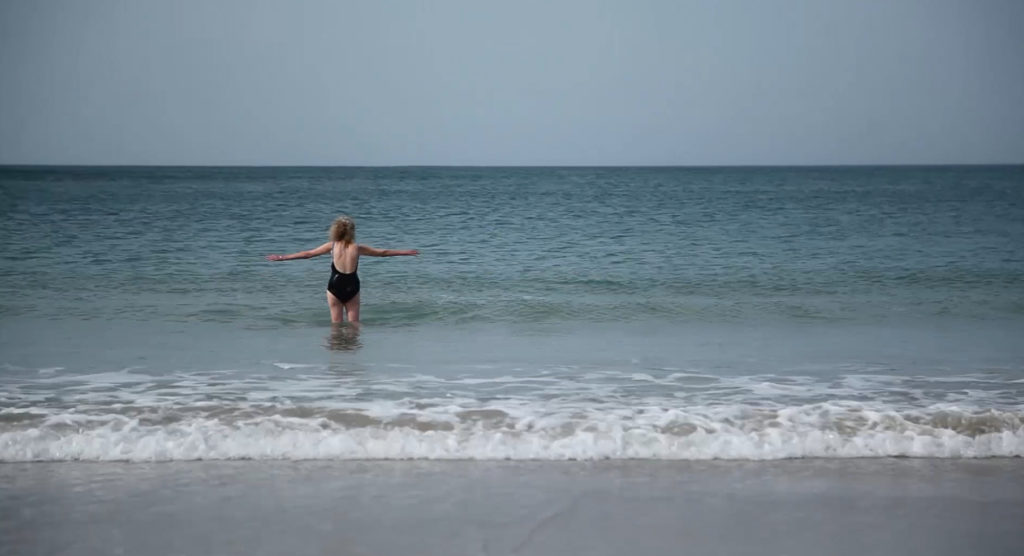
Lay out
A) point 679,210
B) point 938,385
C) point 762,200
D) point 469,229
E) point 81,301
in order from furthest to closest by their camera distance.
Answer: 1. point 762,200
2. point 679,210
3. point 469,229
4. point 81,301
5. point 938,385

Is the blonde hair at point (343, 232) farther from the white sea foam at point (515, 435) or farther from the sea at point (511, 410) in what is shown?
the white sea foam at point (515, 435)

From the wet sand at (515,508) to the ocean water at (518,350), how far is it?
0.28m

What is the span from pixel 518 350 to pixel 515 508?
4.34m

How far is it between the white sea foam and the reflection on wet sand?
266 cm

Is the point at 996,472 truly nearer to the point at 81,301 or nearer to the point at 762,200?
the point at 81,301

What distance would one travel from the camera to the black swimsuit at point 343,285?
10062 mm

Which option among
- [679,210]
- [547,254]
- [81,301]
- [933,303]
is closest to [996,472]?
[933,303]

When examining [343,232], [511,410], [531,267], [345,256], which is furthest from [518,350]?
[531,267]

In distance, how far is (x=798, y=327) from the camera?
1061cm

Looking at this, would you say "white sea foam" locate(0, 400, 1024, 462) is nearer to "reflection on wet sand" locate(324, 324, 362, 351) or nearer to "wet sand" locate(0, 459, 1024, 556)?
"wet sand" locate(0, 459, 1024, 556)

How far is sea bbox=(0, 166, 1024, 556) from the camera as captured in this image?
4.62 metres

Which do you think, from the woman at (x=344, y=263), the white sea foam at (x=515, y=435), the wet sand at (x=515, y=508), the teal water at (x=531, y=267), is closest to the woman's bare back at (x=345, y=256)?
the woman at (x=344, y=263)

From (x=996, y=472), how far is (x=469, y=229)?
64.3 ft

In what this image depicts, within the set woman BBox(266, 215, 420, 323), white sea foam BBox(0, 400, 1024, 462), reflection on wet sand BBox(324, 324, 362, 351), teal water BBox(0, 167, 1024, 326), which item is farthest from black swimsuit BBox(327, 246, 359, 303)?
white sea foam BBox(0, 400, 1024, 462)
